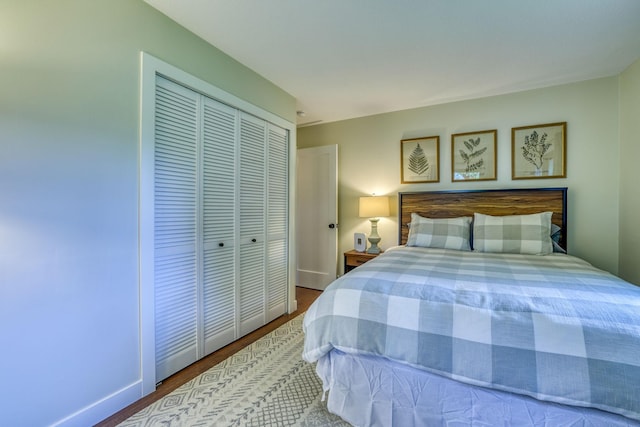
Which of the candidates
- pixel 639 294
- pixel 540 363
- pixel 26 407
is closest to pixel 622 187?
pixel 639 294

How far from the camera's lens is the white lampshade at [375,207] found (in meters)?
3.33

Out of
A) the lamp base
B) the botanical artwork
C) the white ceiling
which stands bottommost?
the lamp base

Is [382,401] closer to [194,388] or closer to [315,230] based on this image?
[194,388]

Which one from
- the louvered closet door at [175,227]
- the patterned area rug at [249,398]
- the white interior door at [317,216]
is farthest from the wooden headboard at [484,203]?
the louvered closet door at [175,227]

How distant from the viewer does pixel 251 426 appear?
1437 millimetres

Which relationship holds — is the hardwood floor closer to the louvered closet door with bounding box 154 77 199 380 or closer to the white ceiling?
→ the louvered closet door with bounding box 154 77 199 380

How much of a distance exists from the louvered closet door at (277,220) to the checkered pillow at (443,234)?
139 centimetres

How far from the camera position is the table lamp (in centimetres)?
333

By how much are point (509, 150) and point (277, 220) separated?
2.62 meters

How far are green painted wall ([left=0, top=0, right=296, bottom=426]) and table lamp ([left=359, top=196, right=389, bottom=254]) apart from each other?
2.42 meters

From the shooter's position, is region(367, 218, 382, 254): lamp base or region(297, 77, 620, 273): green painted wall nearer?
region(297, 77, 620, 273): green painted wall

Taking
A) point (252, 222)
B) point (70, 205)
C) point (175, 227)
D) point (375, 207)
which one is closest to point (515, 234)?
point (375, 207)

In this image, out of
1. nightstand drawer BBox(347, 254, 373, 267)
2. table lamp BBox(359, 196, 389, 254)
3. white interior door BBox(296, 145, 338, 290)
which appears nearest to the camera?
nightstand drawer BBox(347, 254, 373, 267)

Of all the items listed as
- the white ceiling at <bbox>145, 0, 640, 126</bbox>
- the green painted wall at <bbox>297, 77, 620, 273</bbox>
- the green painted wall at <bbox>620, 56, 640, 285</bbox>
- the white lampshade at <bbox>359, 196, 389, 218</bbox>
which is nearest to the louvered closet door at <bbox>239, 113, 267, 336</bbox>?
the white ceiling at <bbox>145, 0, 640, 126</bbox>
